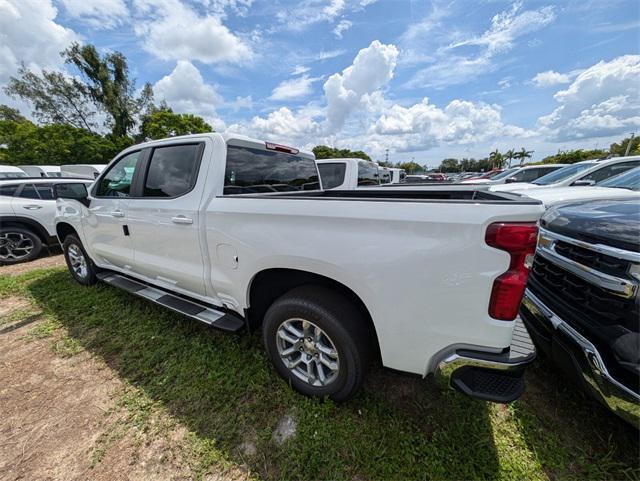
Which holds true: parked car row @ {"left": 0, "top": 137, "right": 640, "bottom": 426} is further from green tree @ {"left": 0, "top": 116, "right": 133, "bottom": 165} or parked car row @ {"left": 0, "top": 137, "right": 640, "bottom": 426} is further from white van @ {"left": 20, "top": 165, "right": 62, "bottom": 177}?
green tree @ {"left": 0, "top": 116, "right": 133, "bottom": 165}

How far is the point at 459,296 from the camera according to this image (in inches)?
55.6

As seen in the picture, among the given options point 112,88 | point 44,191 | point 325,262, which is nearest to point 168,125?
point 112,88

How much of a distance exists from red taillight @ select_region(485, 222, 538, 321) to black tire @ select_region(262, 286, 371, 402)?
81cm

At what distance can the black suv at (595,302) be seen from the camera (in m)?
1.43

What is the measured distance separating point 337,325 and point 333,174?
22.1ft

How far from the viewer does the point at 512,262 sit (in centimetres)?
134

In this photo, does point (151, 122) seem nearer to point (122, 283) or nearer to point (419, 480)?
point (122, 283)

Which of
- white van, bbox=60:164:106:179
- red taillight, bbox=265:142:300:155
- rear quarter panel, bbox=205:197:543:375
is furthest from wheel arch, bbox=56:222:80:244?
white van, bbox=60:164:106:179

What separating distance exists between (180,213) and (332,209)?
4.74 feet

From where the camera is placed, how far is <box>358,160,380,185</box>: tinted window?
916 cm

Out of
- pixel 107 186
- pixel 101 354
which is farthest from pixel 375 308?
pixel 107 186

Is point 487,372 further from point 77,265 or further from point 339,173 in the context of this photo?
point 339,173

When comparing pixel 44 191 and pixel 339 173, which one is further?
pixel 339 173

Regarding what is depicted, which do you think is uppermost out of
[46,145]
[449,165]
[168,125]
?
[168,125]
